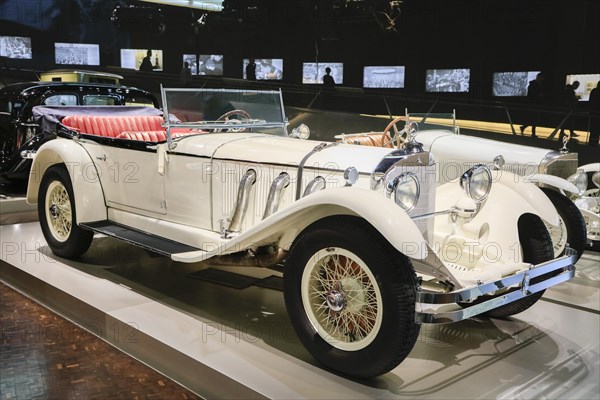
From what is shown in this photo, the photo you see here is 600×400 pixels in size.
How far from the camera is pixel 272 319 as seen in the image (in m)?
3.25

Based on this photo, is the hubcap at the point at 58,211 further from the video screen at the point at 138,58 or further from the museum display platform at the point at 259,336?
the video screen at the point at 138,58

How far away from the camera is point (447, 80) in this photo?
281 inches

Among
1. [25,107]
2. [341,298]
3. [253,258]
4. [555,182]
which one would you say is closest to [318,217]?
[341,298]

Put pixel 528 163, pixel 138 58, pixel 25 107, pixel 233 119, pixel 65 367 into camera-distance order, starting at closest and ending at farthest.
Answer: pixel 65 367
pixel 233 119
pixel 528 163
pixel 25 107
pixel 138 58

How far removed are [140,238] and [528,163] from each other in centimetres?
326

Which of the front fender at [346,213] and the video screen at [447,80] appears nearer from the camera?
the front fender at [346,213]

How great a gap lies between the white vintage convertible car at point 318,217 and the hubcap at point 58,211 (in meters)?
0.01

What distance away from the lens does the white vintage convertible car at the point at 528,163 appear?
13.7 ft

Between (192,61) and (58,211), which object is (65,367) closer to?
(58,211)

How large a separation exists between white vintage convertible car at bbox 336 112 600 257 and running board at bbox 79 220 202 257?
1.89m

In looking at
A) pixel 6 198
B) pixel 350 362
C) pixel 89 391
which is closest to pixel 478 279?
pixel 350 362

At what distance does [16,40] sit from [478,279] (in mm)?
6535

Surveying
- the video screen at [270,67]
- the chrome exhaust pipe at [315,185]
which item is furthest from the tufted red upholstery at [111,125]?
the video screen at [270,67]

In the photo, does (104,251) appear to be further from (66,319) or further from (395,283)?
(395,283)
